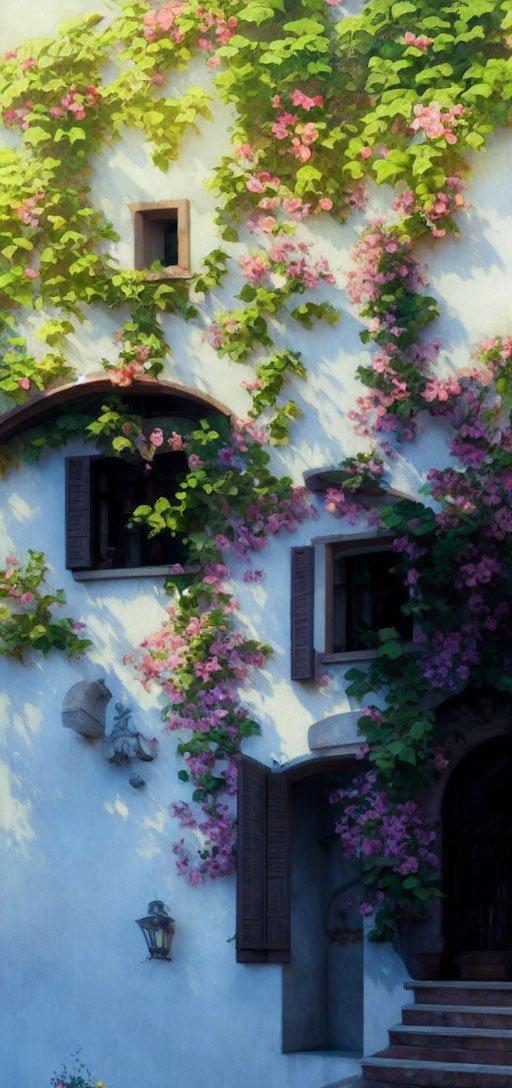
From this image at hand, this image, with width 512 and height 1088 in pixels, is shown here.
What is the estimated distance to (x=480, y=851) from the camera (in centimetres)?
1961

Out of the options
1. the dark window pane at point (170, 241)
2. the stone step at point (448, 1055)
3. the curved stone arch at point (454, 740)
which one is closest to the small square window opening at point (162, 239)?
the dark window pane at point (170, 241)

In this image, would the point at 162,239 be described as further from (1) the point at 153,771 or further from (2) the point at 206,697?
(1) the point at 153,771

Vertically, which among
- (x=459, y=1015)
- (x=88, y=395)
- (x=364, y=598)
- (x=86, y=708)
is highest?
(x=88, y=395)

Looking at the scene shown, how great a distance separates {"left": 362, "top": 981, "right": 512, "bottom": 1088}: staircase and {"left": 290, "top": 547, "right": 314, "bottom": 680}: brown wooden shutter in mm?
2586

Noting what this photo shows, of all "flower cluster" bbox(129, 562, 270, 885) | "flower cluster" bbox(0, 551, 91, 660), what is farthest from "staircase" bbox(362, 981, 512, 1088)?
"flower cluster" bbox(0, 551, 91, 660)

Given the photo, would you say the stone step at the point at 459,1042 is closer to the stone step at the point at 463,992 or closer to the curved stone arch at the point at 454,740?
the stone step at the point at 463,992

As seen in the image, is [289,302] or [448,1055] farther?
[289,302]

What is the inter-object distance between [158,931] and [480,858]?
2.52m

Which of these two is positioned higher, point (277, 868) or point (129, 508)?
point (129, 508)

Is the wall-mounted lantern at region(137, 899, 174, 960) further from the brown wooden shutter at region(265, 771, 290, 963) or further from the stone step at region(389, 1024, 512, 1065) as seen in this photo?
the stone step at region(389, 1024, 512, 1065)

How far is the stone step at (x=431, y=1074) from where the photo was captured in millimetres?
17500

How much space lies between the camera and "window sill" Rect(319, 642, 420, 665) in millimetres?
19484

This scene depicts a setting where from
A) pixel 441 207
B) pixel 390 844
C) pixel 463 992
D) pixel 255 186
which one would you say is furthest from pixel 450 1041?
pixel 255 186

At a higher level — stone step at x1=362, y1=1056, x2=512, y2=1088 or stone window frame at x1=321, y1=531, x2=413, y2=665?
stone window frame at x1=321, y1=531, x2=413, y2=665
